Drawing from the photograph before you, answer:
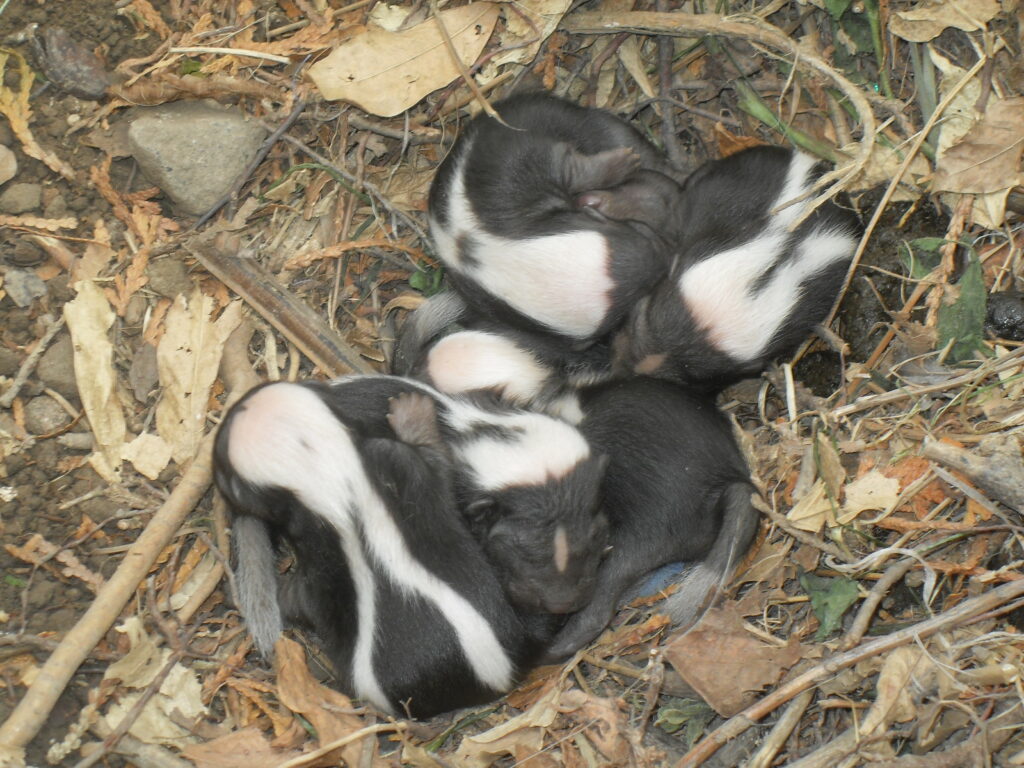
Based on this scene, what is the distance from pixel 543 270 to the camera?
3506 millimetres

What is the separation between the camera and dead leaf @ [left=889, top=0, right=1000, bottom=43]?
3.34m

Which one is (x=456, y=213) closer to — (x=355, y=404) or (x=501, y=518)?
(x=355, y=404)

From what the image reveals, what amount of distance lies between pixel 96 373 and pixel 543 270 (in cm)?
164

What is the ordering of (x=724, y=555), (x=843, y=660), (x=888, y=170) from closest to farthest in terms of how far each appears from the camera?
(x=843, y=660) < (x=724, y=555) < (x=888, y=170)

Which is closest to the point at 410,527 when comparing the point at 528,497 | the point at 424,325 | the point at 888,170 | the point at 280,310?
the point at 528,497

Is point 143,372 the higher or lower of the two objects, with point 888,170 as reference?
lower

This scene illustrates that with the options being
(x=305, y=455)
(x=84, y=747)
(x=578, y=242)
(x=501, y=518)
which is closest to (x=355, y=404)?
(x=305, y=455)

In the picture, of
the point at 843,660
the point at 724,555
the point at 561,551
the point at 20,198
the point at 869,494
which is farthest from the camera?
the point at 20,198

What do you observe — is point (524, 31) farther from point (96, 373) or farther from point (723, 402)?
point (96, 373)

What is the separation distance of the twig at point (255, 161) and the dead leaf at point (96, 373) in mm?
506

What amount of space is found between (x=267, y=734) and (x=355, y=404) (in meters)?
1.15

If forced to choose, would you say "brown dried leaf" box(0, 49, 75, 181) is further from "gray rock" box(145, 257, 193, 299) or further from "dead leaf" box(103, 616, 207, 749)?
"dead leaf" box(103, 616, 207, 749)

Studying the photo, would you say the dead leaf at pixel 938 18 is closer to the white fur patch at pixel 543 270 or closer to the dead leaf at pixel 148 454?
the white fur patch at pixel 543 270

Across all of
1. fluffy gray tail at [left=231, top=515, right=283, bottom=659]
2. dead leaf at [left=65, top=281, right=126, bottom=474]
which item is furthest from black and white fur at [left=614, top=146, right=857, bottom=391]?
dead leaf at [left=65, top=281, right=126, bottom=474]
